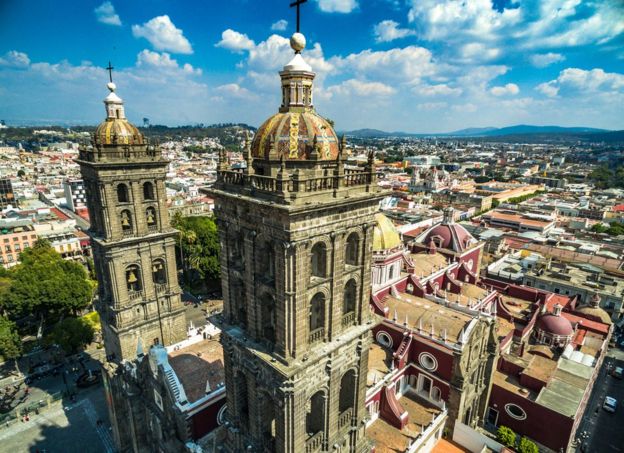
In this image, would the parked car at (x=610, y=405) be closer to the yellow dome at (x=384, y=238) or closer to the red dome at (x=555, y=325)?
the red dome at (x=555, y=325)

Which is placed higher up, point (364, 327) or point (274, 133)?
point (274, 133)

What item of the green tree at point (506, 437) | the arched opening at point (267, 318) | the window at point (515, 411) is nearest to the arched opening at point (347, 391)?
the arched opening at point (267, 318)

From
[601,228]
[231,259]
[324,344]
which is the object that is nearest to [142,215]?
[231,259]

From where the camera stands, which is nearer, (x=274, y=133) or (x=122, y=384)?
(x=274, y=133)

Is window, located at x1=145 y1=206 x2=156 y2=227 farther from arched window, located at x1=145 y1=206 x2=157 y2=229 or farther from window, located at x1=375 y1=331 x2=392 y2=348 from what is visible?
window, located at x1=375 y1=331 x2=392 y2=348

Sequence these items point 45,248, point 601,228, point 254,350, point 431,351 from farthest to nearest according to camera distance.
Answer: point 601,228 → point 45,248 → point 431,351 → point 254,350

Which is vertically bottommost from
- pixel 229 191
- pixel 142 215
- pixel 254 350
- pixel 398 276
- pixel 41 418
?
pixel 41 418

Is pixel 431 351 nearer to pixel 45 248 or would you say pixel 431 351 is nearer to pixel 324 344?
pixel 324 344
